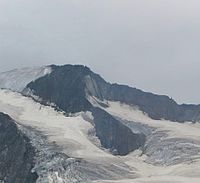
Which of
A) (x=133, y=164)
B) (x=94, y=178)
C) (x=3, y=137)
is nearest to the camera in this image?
(x=94, y=178)

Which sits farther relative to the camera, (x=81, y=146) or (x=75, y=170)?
(x=81, y=146)

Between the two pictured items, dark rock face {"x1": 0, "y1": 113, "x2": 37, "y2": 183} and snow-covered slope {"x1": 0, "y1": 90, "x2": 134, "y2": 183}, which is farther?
dark rock face {"x1": 0, "y1": 113, "x2": 37, "y2": 183}

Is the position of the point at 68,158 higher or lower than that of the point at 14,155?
higher

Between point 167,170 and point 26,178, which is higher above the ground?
point 167,170

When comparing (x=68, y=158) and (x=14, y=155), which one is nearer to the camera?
(x=68, y=158)

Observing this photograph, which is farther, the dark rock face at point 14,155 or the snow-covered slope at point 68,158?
the dark rock face at point 14,155

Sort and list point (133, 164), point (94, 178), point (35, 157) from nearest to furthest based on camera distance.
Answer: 1. point (94, 178)
2. point (35, 157)
3. point (133, 164)

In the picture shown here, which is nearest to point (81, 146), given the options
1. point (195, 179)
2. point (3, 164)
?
point (3, 164)

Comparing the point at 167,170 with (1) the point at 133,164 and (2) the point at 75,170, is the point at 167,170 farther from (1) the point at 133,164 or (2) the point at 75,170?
(2) the point at 75,170
